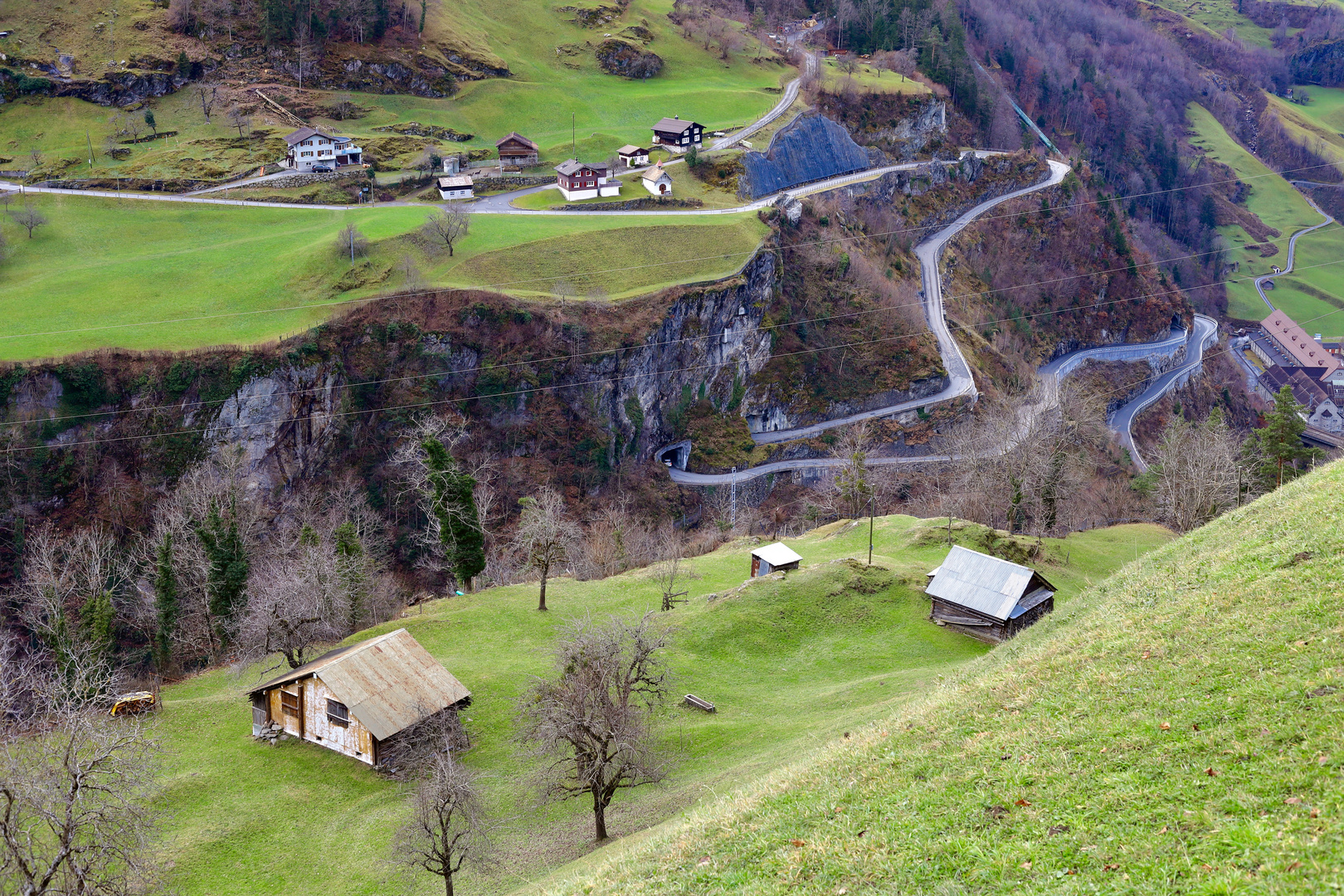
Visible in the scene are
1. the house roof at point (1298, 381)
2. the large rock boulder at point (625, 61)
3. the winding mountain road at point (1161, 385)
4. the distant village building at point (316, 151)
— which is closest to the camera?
the distant village building at point (316, 151)

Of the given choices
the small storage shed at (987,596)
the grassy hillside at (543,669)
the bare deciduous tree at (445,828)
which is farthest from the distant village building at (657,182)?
the bare deciduous tree at (445,828)

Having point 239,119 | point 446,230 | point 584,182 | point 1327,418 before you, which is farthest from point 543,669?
point 1327,418

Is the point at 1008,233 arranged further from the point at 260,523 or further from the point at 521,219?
the point at 260,523

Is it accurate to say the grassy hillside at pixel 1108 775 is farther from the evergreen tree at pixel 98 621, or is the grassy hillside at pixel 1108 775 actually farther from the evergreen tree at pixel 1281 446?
the evergreen tree at pixel 1281 446

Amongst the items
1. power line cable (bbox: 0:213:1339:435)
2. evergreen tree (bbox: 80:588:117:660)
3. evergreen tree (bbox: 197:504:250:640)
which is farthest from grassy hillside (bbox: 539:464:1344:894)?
power line cable (bbox: 0:213:1339:435)

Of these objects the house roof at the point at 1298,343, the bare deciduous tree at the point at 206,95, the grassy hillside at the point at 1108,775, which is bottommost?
the house roof at the point at 1298,343

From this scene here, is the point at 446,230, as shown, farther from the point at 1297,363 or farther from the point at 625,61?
the point at 1297,363
